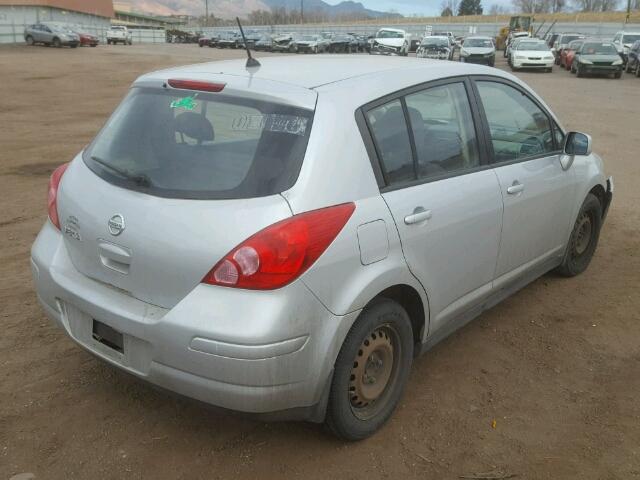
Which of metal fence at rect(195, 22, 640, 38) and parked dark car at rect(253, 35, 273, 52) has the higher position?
metal fence at rect(195, 22, 640, 38)

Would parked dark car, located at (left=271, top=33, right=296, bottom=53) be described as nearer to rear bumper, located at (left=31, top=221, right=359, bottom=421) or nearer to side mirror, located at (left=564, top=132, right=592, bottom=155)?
side mirror, located at (left=564, top=132, right=592, bottom=155)

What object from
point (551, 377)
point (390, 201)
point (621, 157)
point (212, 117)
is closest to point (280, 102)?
point (212, 117)

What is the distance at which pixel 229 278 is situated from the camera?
235 centimetres

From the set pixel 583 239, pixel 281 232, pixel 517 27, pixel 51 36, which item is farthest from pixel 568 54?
pixel 51 36

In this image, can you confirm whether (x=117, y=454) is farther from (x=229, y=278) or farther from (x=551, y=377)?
(x=551, y=377)

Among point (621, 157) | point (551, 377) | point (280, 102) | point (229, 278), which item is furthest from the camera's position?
point (621, 157)

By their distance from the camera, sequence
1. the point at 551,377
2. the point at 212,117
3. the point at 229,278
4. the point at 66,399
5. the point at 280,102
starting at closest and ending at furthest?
the point at 229,278 → the point at 280,102 → the point at 212,117 → the point at 66,399 → the point at 551,377

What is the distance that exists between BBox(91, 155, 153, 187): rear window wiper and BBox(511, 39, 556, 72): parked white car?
29.2 meters

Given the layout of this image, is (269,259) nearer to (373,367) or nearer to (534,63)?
(373,367)

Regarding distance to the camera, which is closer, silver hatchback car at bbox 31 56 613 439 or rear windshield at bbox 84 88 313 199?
silver hatchback car at bbox 31 56 613 439

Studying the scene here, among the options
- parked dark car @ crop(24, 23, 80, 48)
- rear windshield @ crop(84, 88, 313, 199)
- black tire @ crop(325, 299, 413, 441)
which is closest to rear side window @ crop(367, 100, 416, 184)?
rear windshield @ crop(84, 88, 313, 199)

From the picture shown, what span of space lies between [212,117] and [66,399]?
1633 mm

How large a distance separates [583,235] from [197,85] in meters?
3.51

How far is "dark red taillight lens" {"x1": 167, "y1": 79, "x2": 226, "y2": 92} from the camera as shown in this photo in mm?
2795
